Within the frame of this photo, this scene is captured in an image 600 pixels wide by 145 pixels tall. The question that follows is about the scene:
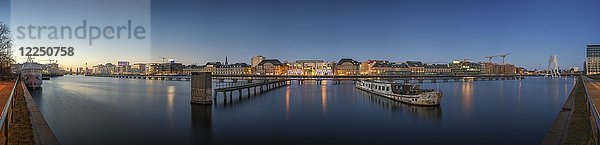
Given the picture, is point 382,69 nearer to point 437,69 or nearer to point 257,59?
point 437,69

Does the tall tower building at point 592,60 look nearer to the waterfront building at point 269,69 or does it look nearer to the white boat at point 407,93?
the waterfront building at point 269,69

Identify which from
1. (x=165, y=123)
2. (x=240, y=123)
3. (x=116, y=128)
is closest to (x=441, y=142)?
(x=240, y=123)

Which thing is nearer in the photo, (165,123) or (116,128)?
(116,128)

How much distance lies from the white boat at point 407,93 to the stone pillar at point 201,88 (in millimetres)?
18801

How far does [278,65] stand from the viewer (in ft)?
488

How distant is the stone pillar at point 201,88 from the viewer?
99.9 ft

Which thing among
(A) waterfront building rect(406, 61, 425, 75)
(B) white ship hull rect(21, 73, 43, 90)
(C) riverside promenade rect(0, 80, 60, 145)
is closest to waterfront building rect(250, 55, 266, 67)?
(A) waterfront building rect(406, 61, 425, 75)

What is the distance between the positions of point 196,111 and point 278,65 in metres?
120

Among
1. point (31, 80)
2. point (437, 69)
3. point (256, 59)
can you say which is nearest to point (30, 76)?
point (31, 80)

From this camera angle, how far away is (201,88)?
3148cm

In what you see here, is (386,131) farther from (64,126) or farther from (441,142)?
(64,126)

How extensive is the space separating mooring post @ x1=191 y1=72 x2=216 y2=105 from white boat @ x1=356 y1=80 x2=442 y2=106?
61.7 ft

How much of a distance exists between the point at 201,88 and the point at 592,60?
571 feet

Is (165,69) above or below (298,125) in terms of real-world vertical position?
above
